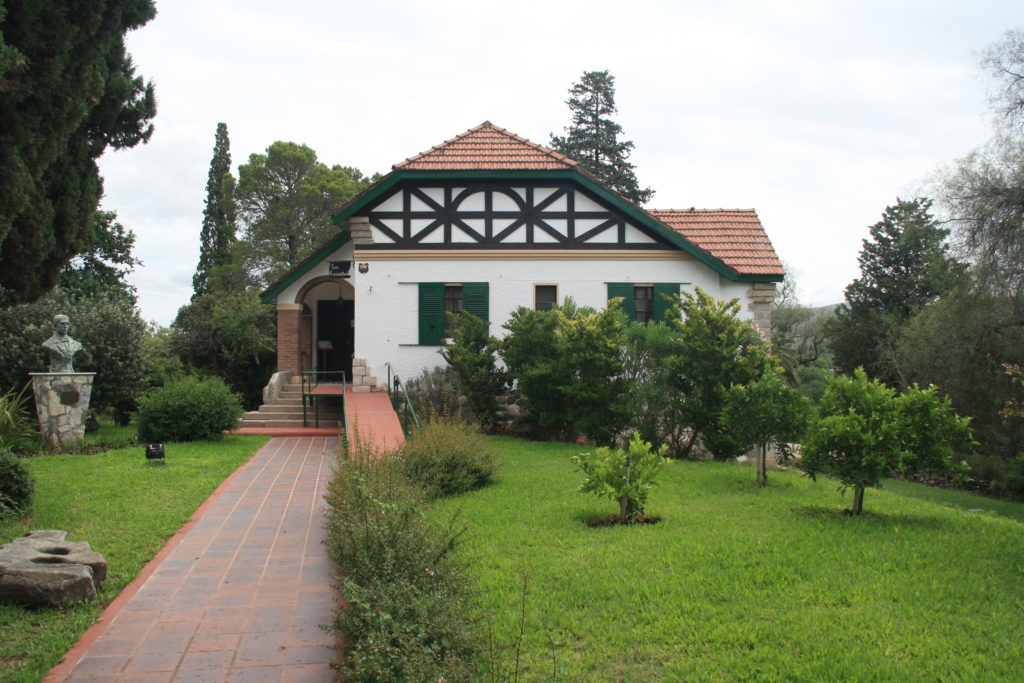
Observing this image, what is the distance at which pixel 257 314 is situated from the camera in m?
23.7

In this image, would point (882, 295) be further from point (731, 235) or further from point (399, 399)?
point (399, 399)

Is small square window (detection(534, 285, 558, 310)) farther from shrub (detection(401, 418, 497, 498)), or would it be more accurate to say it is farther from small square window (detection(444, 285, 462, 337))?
shrub (detection(401, 418, 497, 498))

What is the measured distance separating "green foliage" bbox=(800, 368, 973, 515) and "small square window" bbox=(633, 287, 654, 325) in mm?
9515

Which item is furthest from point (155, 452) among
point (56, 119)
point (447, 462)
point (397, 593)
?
point (397, 593)

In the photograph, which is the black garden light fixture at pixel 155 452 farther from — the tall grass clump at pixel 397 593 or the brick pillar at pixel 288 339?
the brick pillar at pixel 288 339

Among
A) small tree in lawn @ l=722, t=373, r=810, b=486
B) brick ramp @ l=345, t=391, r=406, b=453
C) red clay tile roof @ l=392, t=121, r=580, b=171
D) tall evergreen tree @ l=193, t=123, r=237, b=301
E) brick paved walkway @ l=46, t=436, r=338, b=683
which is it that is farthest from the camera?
tall evergreen tree @ l=193, t=123, r=237, b=301

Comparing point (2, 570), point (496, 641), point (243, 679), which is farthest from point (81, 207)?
point (496, 641)

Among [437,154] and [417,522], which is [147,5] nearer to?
[417,522]

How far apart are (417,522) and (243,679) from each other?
5.44ft

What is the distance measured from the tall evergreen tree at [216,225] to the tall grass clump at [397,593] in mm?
34385

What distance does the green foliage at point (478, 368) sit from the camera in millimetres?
14633

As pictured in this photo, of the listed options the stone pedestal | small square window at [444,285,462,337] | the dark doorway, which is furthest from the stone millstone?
the dark doorway

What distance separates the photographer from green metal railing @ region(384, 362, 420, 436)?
548 inches

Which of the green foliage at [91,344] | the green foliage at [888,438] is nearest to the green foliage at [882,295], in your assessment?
the green foliage at [888,438]
